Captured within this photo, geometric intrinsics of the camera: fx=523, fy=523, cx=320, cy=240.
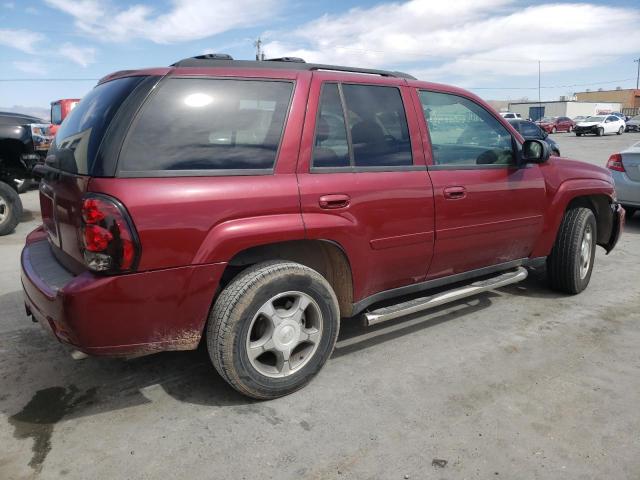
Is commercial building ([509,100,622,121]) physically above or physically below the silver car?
above

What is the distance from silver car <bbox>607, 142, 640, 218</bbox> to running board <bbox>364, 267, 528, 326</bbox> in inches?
176

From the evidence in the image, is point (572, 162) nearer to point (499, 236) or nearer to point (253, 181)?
point (499, 236)

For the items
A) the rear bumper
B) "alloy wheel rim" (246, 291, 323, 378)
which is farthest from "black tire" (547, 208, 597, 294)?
the rear bumper

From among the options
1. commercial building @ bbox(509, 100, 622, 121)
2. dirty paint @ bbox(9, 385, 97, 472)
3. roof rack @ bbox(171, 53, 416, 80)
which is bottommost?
dirty paint @ bbox(9, 385, 97, 472)

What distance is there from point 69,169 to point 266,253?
111 centimetres

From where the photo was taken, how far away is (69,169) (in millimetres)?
2705

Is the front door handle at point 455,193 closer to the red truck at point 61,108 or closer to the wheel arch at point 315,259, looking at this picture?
the wheel arch at point 315,259

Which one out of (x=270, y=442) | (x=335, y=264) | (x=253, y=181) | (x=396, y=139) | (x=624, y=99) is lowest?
(x=270, y=442)

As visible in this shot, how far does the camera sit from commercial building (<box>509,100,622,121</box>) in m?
61.5

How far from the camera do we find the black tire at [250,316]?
2650 mm

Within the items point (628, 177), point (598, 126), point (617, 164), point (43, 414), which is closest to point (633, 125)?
point (598, 126)

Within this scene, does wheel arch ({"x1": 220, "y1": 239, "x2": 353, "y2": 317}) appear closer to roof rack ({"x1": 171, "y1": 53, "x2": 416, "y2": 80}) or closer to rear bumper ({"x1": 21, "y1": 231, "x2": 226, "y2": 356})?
rear bumper ({"x1": 21, "y1": 231, "x2": 226, "y2": 356})

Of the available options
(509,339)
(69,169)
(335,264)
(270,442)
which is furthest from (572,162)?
(69,169)

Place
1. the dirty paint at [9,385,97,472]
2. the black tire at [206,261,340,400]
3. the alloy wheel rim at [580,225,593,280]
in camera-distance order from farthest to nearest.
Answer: the alloy wheel rim at [580,225,593,280], the black tire at [206,261,340,400], the dirty paint at [9,385,97,472]
